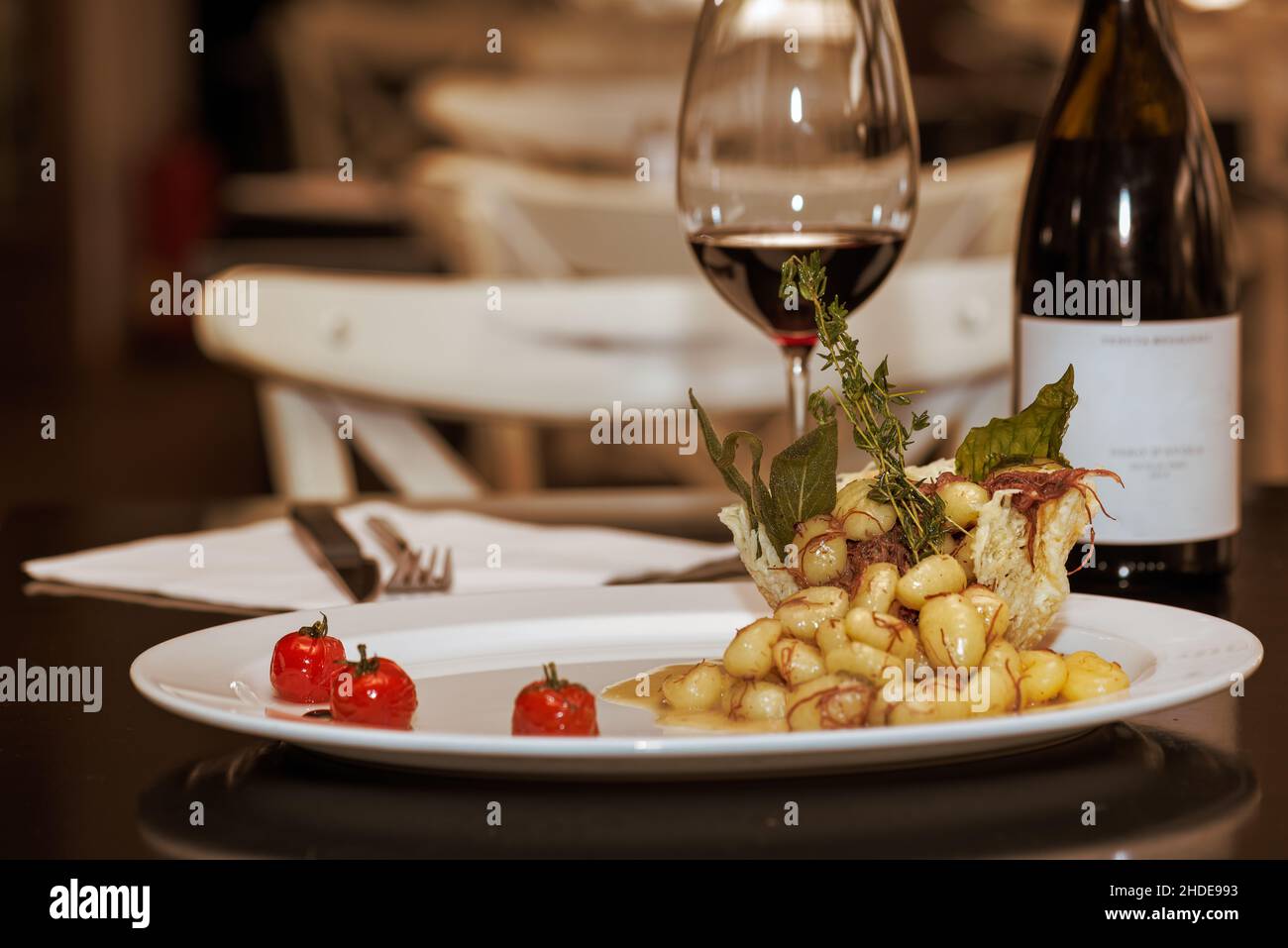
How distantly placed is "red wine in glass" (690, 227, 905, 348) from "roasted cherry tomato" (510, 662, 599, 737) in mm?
360

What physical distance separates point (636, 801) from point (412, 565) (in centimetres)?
47

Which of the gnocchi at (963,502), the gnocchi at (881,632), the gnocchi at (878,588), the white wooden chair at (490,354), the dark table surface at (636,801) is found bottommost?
the dark table surface at (636,801)

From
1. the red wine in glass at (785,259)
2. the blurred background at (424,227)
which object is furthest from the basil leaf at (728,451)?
the blurred background at (424,227)

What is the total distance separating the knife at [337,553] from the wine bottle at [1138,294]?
378mm

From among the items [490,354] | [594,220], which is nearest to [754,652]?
[490,354]

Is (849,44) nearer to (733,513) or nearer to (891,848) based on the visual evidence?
(733,513)

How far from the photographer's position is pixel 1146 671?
703 mm

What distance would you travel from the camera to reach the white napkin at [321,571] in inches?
39.8

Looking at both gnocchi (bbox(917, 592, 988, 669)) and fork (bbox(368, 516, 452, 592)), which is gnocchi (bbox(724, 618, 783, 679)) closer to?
gnocchi (bbox(917, 592, 988, 669))

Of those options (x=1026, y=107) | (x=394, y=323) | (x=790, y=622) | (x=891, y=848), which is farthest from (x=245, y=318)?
(x=1026, y=107)

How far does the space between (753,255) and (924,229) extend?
136 cm

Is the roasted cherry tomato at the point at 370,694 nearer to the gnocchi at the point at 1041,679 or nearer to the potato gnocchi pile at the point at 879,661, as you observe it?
the potato gnocchi pile at the point at 879,661

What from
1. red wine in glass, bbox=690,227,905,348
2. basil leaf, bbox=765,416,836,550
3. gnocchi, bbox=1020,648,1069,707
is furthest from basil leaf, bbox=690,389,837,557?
red wine in glass, bbox=690,227,905,348

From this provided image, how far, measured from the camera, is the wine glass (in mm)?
949
